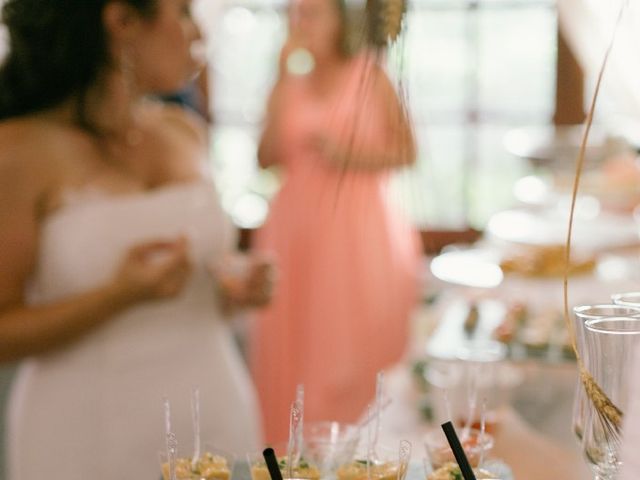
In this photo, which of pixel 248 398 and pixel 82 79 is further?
pixel 248 398

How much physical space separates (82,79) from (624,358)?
1.44 metres

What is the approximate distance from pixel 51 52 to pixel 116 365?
666 mm

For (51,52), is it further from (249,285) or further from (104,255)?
(249,285)

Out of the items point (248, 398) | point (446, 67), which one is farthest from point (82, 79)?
point (446, 67)

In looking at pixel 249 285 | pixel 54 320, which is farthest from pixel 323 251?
pixel 54 320

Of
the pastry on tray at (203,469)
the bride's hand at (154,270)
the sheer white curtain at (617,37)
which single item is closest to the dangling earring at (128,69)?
the bride's hand at (154,270)

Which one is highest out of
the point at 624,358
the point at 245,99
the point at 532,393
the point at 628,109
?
the point at 245,99

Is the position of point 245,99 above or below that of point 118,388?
above

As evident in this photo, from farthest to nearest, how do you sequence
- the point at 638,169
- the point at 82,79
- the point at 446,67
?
the point at 446,67
the point at 638,169
the point at 82,79

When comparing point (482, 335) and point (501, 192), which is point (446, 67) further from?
point (482, 335)

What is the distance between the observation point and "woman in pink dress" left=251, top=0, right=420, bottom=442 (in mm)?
4000

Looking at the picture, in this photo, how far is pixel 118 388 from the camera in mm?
2279

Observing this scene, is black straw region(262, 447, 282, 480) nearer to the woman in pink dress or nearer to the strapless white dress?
the strapless white dress

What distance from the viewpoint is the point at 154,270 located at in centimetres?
216
